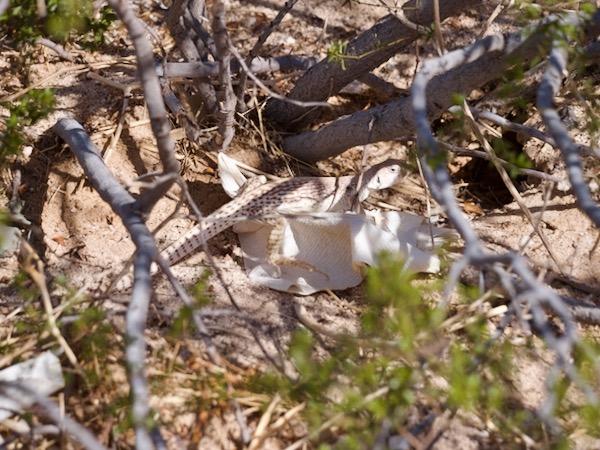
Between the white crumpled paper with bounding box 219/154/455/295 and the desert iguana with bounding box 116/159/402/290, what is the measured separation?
71mm

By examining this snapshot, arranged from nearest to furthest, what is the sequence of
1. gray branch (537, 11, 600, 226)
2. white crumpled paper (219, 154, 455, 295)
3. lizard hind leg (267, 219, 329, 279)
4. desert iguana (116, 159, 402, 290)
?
gray branch (537, 11, 600, 226)
white crumpled paper (219, 154, 455, 295)
lizard hind leg (267, 219, 329, 279)
desert iguana (116, 159, 402, 290)

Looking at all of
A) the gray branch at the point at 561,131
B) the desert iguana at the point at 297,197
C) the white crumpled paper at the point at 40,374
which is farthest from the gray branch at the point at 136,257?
the gray branch at the point at 561,131

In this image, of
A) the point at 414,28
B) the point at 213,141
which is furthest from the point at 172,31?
the point at 414,28

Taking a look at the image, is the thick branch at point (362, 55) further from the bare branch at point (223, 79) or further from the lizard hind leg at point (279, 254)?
the lizard hind leg at point (279, 254)

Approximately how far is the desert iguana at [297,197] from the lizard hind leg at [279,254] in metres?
0.01

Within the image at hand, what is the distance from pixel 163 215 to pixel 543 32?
5.89 feet

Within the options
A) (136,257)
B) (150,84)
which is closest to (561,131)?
(150,84)

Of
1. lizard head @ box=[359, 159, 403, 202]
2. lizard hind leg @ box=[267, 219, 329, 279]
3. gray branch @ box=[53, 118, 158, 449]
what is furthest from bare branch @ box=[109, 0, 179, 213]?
lizard head @ box=[359, 159, 403, 202]

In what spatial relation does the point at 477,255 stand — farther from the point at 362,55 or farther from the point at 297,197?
the point at 297,197

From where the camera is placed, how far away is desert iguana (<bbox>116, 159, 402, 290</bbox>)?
308 cm

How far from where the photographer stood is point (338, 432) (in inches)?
80.4

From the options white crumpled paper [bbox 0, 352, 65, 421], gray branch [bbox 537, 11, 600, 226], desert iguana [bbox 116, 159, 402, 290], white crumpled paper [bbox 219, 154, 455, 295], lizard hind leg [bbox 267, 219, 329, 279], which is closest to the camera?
gray branch [bbox 537, 11, 600, 226]

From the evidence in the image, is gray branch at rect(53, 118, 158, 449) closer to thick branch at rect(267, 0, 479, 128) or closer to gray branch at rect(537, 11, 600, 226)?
thick branch at rect(267, 0, 479, 128)

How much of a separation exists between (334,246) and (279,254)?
0.22 metres
